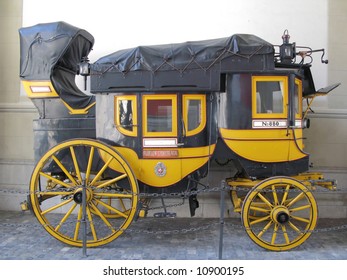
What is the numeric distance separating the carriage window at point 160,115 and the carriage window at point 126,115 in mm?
147

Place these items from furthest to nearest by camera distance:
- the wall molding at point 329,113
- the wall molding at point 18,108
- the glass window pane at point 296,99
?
1. the wall molding at point 18,108
2. the wall molding at point 329,113
3. the glass window pane at point 296,99

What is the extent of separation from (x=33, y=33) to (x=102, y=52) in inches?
67.9

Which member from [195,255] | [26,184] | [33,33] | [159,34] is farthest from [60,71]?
[195,255]

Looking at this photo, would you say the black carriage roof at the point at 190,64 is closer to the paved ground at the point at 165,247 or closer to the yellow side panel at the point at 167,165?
the yellow side panel at the point at 167,165

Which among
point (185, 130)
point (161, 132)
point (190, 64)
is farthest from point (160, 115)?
point (190, 64)

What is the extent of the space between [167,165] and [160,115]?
26.1 inches

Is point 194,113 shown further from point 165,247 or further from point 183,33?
point 183,33

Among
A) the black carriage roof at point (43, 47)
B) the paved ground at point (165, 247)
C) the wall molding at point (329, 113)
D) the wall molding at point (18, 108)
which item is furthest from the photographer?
the wall molding at point (18, 108)

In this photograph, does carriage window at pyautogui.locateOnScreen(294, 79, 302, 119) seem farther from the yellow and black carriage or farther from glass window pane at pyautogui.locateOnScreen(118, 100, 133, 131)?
glass window pane at pyautogui.locateOnScreen(118, 100, 133, 131)

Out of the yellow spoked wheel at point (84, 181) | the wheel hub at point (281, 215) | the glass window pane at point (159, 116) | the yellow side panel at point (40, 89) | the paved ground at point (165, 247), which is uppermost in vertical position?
the yellow side panel at point (40, 89)

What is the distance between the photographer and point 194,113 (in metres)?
4.45

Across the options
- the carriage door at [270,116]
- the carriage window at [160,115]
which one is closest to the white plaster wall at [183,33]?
the carriage door at [270,116]

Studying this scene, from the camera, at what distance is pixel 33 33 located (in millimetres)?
4715

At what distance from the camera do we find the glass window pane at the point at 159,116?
14.4 ft
